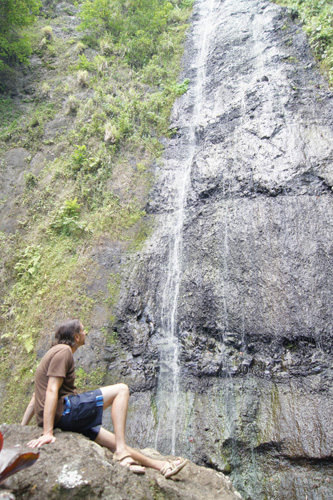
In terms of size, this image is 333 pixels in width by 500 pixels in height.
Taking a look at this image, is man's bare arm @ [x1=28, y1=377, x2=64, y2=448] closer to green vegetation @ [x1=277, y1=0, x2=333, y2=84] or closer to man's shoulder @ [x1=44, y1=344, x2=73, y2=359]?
man's shoulder @ [x1=44, y1=344, x2=73, y2=359]

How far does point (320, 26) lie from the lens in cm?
973

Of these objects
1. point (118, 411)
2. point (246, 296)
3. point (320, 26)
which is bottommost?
point (246, 296)

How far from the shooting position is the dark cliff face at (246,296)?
5.15 meters

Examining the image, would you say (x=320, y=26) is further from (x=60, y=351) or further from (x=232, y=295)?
(x=60, y=351)

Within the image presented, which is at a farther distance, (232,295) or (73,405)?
(232,295)

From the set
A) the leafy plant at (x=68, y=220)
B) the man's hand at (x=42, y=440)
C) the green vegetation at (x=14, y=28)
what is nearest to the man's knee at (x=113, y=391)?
the man's hand at (x=42, y=440)

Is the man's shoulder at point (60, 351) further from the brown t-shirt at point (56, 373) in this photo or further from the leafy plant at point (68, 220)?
the leafy plant at point (68, 220)

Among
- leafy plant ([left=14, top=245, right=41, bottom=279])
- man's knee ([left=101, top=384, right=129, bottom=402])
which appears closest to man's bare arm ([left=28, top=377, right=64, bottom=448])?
man's knee ([left=101, top=384, right=129, bottom=402])

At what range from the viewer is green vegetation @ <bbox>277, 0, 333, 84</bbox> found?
9.16m

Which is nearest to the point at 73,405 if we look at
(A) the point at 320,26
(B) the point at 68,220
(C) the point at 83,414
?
(C) the point at 83,414

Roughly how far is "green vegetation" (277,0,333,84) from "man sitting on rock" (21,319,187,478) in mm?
9294

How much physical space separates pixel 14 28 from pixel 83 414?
661 inches

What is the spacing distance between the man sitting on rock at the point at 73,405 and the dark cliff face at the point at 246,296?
2362mm

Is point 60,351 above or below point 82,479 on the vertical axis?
above
